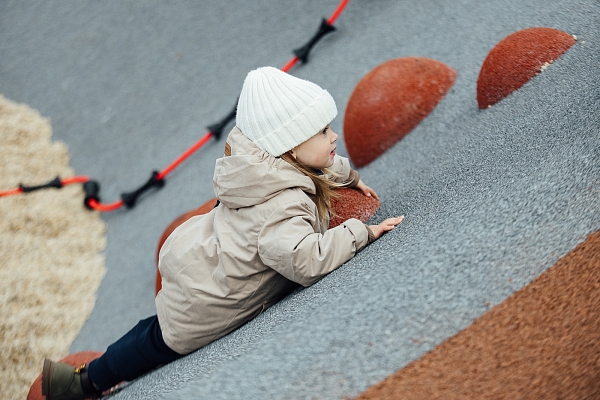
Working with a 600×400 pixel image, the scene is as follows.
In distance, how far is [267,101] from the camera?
134 cm

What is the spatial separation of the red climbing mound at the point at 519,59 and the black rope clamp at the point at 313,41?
46.7 inches

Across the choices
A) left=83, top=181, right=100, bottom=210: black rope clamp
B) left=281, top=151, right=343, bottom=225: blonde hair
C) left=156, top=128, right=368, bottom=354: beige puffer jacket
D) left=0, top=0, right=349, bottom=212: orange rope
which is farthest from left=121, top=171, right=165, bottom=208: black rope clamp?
left=281, top=151, right=343, bottom=225: blonde hair

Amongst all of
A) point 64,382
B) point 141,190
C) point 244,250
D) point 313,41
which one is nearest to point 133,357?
point 64,382

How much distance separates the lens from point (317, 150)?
1398mm

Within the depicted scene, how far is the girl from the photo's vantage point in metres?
1.27

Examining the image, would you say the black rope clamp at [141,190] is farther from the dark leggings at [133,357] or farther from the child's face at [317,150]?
the child's face at [317,150]

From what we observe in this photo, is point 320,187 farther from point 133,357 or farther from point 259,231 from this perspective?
point 133,357

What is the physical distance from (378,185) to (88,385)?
1093mm

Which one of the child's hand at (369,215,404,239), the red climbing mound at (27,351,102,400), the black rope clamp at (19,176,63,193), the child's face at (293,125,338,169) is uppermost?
the child's face at (293,125,338,169)

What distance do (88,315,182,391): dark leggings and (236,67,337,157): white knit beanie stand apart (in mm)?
587

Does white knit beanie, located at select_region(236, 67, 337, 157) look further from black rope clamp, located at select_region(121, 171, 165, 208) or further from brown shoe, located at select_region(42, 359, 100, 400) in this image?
black rope clamp, located at select_region(121, 171, 165, 208)

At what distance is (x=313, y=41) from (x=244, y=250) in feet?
6.10

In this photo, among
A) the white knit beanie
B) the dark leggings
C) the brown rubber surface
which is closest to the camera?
the brown rubber surface

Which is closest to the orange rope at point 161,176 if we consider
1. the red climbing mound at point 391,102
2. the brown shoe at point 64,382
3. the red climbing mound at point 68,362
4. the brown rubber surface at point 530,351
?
the red climbing mound at point 391,102
